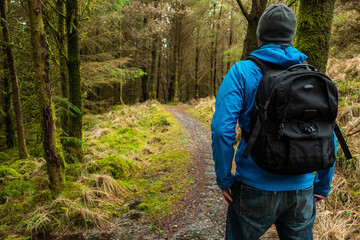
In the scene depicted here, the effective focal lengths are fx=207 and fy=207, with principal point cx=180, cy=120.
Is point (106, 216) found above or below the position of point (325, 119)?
below

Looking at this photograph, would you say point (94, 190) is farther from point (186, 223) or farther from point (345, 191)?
point (345, 191)

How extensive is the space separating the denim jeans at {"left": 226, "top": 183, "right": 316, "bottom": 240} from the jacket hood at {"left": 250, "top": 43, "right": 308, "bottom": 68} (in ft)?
2.76

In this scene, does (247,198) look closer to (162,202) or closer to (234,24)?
(162,202)

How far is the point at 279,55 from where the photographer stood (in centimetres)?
134

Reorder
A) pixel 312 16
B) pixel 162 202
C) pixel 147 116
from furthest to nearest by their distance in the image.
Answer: pixel 147 116, pixel 162 202, pixel 312 16

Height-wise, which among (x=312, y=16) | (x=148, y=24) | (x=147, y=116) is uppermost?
(x=148, y=24)

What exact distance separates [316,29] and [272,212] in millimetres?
2746

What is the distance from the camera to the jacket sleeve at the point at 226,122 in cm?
135

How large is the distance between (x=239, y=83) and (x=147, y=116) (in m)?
11.1

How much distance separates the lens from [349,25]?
8.06m

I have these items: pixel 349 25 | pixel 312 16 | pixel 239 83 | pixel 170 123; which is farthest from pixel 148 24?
pixel 239 83

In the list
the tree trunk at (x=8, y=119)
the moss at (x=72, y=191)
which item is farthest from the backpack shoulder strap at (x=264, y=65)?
the tree trunk at (x=8, y=119)

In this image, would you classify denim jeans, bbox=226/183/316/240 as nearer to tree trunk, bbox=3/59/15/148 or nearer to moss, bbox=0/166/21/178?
moss, bbox=0/166/21/178

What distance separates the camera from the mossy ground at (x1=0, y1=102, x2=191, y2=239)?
3.20 meters
